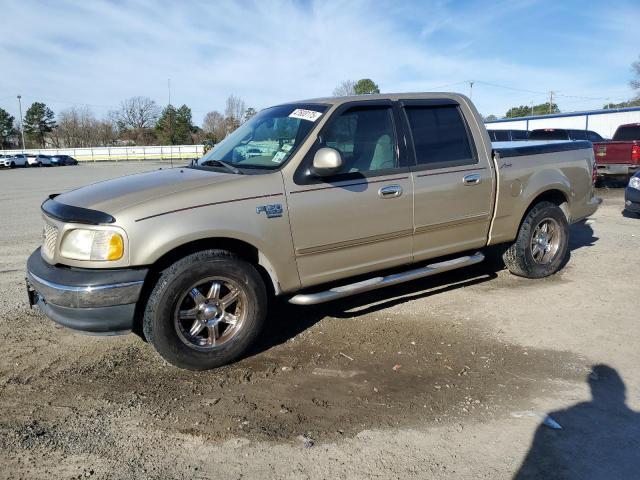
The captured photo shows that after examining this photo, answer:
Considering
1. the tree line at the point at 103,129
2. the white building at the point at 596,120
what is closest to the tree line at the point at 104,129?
the tree line at the point at 103,129

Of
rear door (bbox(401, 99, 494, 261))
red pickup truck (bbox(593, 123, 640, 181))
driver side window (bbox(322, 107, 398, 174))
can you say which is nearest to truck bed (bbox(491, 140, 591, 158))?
rear door (bbox(401, 99, 494, 261))

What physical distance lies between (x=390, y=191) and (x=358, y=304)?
134 centimetres

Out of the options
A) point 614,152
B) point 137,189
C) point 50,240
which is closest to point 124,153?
point 614,152

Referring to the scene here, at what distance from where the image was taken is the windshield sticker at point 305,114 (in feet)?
14.4

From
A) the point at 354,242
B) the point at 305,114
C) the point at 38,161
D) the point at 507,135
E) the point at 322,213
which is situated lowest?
the point at 354,242

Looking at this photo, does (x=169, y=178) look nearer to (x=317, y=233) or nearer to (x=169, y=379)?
(x=317, y=233)

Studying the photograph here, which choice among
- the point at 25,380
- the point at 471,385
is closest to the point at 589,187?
the point at 471,385

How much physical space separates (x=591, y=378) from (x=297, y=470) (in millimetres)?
2238

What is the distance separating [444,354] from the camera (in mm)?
4121

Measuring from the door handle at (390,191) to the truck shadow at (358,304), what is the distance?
1210 millimetres

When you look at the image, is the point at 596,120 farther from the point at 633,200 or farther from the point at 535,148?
the point at 535,148

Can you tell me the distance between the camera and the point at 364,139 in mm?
4547

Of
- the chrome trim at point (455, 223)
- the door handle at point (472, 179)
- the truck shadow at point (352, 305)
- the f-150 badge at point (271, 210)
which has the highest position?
the door handle at point (472, 179)

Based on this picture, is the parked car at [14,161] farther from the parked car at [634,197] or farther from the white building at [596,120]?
the parked car at [634,197]
